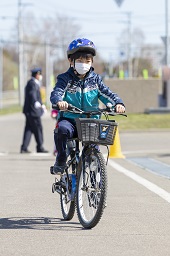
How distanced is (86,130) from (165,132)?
20.7 metres

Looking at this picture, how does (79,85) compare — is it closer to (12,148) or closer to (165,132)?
(12,148)

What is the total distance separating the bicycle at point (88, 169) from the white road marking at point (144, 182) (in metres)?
1.95

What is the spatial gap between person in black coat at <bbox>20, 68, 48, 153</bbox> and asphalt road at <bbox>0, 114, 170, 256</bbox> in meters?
4.26

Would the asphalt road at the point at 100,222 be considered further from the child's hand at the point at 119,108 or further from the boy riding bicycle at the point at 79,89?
the child's hand at the point at 119,108

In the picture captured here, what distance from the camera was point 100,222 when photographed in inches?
350

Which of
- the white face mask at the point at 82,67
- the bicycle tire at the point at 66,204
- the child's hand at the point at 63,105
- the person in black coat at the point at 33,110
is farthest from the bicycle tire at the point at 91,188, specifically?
the person in black coat at the point at 33,110

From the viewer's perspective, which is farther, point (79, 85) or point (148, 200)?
point (148, 200)

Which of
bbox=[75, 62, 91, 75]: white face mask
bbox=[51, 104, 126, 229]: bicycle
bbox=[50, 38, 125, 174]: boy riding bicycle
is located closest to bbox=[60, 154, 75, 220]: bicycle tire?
bbox=[51, 104, 126, 229]: bicycle

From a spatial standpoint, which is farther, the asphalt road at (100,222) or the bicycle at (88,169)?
the bicycle at (88,169)

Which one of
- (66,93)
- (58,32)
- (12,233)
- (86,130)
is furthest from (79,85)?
(58,32)

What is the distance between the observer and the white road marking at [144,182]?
11.2 meters

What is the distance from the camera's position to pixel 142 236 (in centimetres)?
802

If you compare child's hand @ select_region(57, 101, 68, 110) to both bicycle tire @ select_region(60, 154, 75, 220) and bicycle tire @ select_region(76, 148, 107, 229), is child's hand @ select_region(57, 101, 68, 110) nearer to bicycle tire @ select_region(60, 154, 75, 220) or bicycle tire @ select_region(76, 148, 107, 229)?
bicycle tire @ select_region(76, 148, 107, 229)

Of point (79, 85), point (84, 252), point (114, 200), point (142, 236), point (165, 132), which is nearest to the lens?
point (84, 252)
